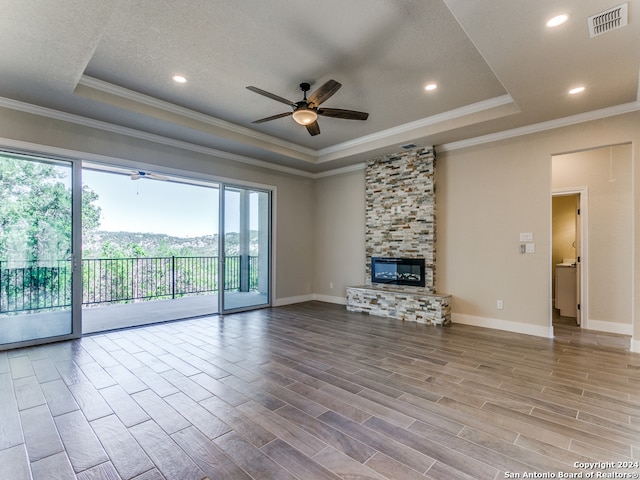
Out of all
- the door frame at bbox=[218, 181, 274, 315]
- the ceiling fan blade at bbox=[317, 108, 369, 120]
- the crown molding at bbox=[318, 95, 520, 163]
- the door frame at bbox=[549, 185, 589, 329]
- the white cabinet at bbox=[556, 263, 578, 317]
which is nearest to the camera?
the ceiling fan blade at bbox=[317, 108, 369, 120]

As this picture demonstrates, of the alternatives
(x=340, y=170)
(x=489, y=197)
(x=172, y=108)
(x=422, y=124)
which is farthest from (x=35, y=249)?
(x=489, y=197)

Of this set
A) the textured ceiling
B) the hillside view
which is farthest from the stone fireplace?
the hillside view

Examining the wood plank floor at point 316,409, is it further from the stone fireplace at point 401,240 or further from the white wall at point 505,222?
the stone fireplace at point 401,240

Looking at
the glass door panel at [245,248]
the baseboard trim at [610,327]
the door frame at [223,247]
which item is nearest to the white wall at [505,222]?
the baseboard trim at [610,327]

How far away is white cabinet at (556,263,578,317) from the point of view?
5391mm

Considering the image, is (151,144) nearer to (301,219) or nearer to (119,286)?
(301,219)

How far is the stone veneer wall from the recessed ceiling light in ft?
9.61

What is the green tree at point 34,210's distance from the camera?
3.78 meters

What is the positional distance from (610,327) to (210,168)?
6.85m

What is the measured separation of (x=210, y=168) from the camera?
5555 mm

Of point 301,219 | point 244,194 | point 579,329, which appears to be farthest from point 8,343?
point 579,329

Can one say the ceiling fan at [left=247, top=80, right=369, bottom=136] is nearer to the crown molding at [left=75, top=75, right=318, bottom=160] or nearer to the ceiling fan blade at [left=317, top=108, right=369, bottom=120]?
the ceiling fan blade at [left=317, top=108, right=369, bottom=120]

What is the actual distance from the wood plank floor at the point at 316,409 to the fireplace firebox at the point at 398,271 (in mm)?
1633

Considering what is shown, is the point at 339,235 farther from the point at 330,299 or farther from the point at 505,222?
the point at 505,222
